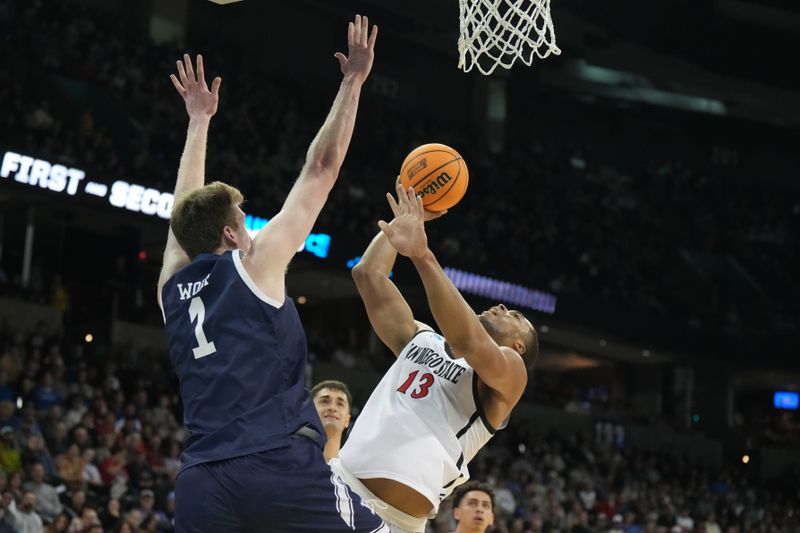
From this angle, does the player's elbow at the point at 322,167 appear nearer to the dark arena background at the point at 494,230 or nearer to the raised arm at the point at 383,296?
the raised arm at the point at 383,296

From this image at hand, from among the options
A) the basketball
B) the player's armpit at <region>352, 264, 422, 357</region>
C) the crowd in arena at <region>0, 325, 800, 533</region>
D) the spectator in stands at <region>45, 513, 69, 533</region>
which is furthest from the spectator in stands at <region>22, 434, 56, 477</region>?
the basketball

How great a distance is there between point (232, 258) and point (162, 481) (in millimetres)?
9842

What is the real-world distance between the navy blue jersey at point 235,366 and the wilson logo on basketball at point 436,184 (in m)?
1.85

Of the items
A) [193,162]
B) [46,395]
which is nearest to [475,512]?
[193,162]

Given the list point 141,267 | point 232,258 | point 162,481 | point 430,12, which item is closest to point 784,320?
point 430,12

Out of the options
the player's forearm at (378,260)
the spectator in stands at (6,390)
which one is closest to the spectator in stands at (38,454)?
the spectator in stands at (6,390)

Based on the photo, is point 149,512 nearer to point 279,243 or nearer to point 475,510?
point 475,510

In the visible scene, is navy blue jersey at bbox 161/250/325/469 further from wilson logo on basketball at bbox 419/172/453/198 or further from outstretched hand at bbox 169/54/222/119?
wilson logo on basketball at bbox 419/172/453/198

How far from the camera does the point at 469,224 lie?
24297 millimetres

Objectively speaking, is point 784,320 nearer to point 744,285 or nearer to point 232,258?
point 744,285

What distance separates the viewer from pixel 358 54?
4.21 meters

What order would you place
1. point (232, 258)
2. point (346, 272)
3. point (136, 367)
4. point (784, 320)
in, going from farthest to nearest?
point (784, 320) < point (346, 272) < point (136, 367) < point (232, 258)

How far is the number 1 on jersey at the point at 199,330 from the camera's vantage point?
12.1 ft

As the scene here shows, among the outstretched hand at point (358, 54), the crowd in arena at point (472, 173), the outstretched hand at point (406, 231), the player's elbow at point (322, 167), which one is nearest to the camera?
the player's elbow at point (322, 167)
